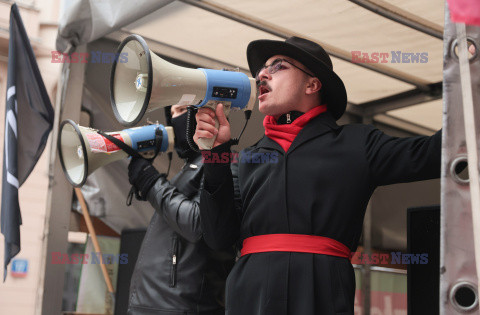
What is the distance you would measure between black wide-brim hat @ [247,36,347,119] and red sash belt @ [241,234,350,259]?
1.71ft

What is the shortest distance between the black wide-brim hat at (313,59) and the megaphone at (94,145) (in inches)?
36.5

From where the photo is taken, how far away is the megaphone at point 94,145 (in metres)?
2.71

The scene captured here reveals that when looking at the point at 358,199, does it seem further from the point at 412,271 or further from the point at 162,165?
the point at 162,165

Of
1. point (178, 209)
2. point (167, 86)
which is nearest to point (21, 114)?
point (178, 209)

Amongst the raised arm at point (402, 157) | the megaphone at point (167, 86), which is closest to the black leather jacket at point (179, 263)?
the megaphone at point (167, 86)

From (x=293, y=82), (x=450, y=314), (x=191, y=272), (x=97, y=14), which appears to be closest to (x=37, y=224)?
(x=97, y=14)

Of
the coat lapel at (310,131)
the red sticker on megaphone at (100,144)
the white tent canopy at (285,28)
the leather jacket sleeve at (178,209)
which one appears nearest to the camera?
the coat lapel at (310,131)

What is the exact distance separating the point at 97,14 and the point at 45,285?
5.11 ft

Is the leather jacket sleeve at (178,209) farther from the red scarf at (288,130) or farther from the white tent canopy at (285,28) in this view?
the white tent canopy at (285,28)

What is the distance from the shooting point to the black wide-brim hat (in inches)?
74.2

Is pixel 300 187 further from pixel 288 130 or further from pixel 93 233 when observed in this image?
pixel 93 233

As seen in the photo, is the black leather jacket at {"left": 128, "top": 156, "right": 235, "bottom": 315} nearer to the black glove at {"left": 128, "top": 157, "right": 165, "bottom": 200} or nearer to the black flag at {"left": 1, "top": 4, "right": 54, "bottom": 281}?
the black glove at {"left": 128, "top": 157, "right": 165, "bottom": 200}

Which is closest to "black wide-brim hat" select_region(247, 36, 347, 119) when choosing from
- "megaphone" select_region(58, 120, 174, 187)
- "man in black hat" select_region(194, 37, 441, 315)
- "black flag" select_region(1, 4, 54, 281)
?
"man in black hat" select_region(194, 37, 441, 315)

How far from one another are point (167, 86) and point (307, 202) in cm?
59
